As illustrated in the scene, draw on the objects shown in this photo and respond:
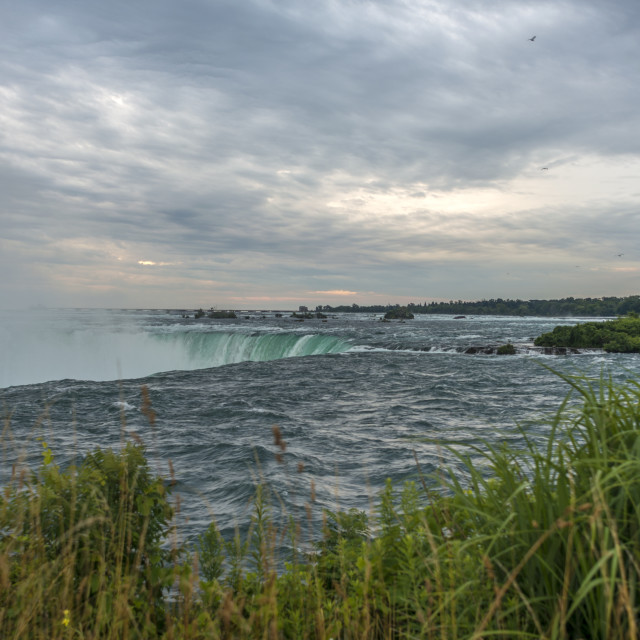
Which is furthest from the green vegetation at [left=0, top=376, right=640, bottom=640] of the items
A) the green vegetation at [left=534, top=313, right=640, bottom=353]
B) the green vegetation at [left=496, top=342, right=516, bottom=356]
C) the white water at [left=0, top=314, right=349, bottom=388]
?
the green vegetation at [left=534, top=313, right=640, bottom=353]

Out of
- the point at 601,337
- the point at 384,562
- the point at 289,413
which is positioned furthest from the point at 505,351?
the point at 384,562

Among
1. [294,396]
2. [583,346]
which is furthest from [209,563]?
[583,346]

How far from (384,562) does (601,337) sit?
34.8 metres

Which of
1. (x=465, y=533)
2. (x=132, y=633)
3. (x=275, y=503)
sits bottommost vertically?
(x=275, y=503)

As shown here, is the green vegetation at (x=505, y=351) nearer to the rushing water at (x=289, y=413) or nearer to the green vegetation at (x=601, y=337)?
the rushing water at (x=289, y=413)

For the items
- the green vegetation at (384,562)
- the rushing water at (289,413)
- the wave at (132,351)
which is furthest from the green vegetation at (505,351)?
the green vegetation at (384,562)

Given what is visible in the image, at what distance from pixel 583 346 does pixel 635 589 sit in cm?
3448

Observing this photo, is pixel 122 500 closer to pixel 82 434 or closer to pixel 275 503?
pixel 275 503

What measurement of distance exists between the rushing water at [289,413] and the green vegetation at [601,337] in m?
3.03

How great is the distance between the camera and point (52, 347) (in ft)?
122

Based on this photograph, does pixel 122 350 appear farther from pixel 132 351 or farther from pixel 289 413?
pixel 289 413

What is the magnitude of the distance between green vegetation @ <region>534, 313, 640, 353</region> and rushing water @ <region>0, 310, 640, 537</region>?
303cm

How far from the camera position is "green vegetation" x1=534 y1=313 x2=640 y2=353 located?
31.9m

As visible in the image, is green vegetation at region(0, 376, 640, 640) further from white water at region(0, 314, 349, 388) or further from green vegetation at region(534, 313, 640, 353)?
green vegetation at region(534, 313, 640, 353)
